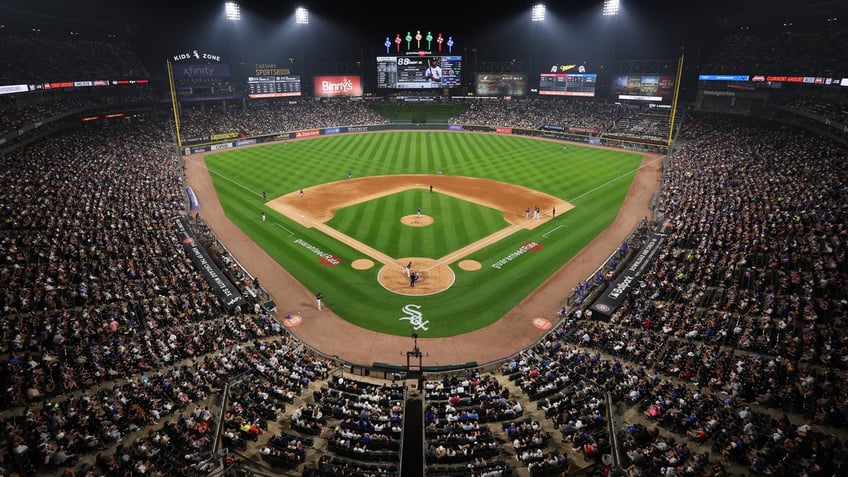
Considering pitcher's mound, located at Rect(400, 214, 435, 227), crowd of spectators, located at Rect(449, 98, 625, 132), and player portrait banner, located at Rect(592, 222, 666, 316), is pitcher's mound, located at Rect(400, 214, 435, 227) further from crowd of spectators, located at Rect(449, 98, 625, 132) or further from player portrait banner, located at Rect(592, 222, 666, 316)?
crowd of spectators, located at Rect(449, 98, 625, 132)

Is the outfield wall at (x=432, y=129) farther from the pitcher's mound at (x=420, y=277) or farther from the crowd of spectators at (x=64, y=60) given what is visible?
the pitcher's mound at (x=420, y=277)

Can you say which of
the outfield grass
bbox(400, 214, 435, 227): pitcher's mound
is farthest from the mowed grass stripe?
bbox(400, 214, 435, 227): pitcher's mound

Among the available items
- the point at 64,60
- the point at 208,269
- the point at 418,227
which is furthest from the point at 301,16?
the point at 208,269

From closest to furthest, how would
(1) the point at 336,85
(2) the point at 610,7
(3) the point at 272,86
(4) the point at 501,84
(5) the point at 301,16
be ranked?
(2) the point at 610,7 → (3) the point at 272,86 → (5) the point at 301,16 → (4) the point at 501,84 → (1) the point at 336,85

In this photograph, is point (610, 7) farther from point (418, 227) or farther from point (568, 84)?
point (418, 227)

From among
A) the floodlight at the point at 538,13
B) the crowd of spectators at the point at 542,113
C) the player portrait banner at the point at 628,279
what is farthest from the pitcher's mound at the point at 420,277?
the floodlight at the point at 538,13
